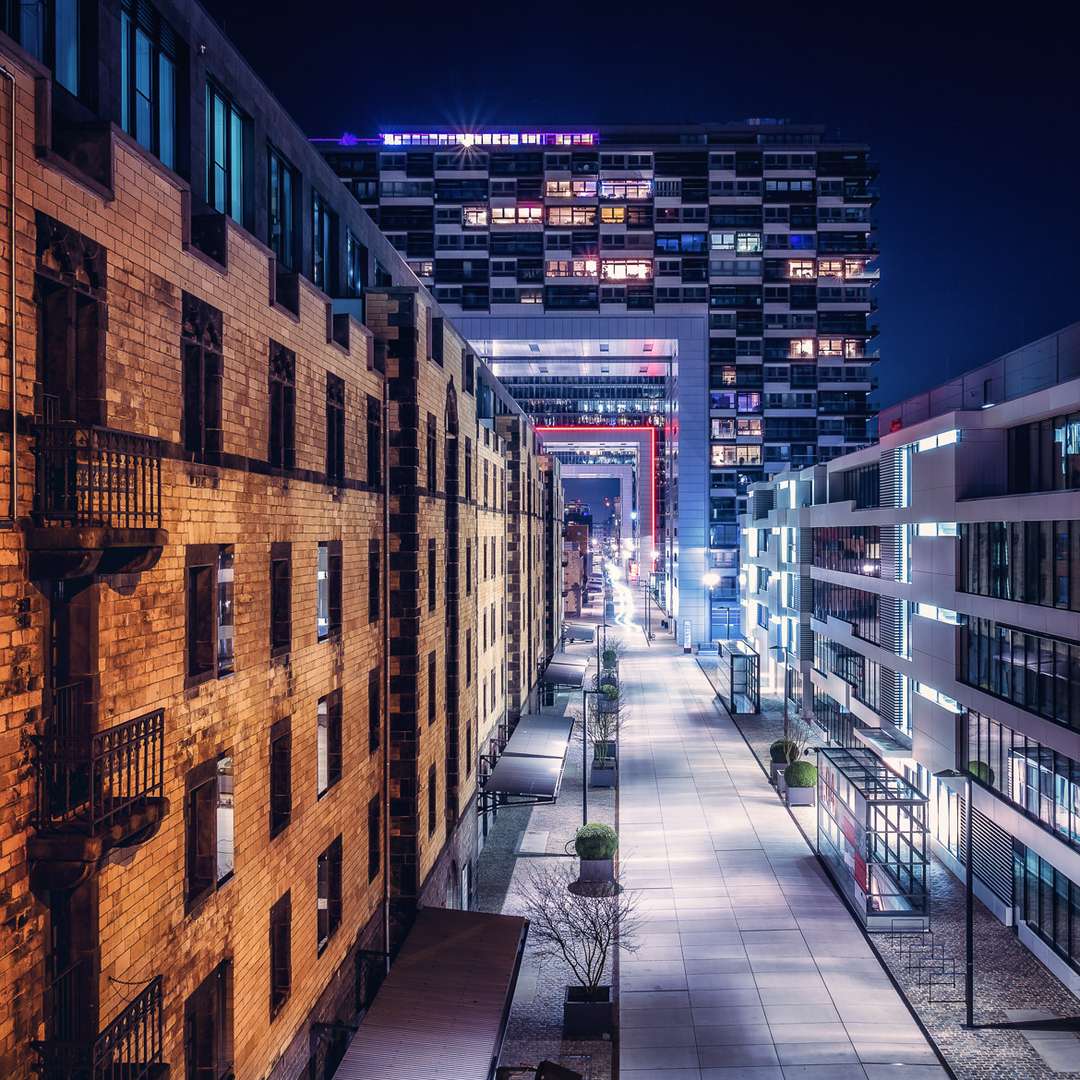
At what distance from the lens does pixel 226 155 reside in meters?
15.5

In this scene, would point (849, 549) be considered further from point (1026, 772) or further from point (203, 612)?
point (203, 612)

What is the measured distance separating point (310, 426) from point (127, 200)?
671 cm

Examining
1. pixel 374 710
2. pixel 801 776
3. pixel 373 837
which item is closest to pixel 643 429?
pixel 801 776

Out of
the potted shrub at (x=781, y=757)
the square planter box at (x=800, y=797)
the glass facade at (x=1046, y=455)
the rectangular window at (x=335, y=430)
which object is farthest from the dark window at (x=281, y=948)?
the potted shrub at (x=781, y=757)

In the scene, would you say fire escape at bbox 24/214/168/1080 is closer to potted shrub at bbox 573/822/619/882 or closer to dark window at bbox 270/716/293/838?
dark window at bbox 270/716/293/838

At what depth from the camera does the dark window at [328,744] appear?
17.0m

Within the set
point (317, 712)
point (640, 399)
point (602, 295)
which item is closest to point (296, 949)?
point (317, 712)

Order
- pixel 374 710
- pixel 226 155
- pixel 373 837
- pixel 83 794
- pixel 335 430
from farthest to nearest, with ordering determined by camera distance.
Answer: pixel 374 710, pixel 373 837, pixel 335 430, pixel 226 155, pixel 83 794

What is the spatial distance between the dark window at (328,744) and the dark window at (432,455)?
333 inches

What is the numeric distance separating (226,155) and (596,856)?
23683mm

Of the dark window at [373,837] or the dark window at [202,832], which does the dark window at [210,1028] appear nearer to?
the dark window at [202,832]

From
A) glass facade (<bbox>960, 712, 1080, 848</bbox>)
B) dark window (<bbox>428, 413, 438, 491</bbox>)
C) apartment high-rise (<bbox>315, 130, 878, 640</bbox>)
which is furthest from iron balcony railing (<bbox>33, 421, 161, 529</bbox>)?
apartment high-rise (<bbox>315, 130, 878, 640</bbox>)

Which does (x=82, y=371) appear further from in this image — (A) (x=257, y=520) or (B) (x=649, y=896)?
(B) (x=649, y=896)

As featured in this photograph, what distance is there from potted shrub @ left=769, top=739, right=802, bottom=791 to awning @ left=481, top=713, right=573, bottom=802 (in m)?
10.1
